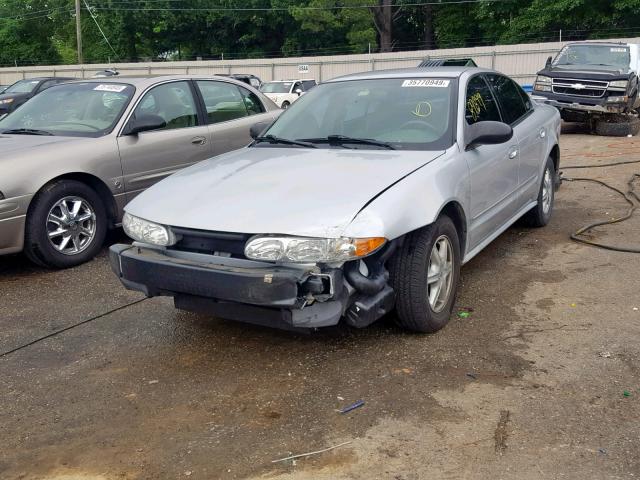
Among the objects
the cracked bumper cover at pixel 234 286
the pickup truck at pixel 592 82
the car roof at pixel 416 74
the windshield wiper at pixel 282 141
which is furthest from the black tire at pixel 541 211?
the pickup truck at pixel 592 82

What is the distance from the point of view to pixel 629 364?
3.72 metres

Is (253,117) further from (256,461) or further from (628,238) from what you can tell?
(256,461)

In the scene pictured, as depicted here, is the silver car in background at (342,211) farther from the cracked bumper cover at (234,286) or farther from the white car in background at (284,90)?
the white car in background at (284,90)

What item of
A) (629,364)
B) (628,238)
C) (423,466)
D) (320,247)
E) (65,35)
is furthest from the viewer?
(65,35)

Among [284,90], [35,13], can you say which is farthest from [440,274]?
[35,13]

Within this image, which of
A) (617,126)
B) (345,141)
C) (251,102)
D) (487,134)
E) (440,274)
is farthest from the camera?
(617,126)

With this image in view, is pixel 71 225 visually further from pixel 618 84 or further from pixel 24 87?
pixel 24 87

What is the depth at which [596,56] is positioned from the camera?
15.0 metres

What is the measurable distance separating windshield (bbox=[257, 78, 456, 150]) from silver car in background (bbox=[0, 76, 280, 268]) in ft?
5.56

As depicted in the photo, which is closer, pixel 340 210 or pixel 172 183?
pixel 340 210

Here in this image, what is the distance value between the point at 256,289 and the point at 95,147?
3.22 m

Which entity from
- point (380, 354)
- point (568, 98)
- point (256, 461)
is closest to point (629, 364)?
point (380, 354)

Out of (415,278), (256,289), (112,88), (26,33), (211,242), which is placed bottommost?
(415,278)

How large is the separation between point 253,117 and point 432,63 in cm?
1218
